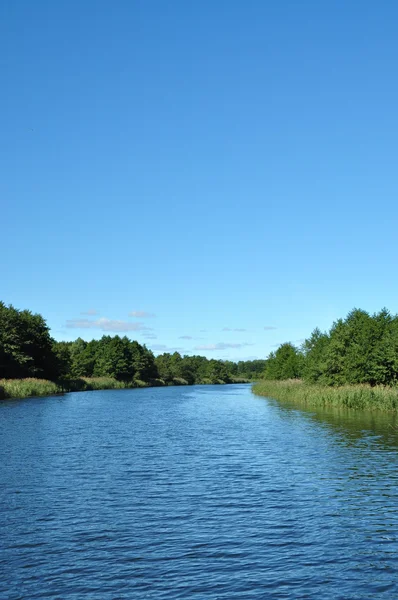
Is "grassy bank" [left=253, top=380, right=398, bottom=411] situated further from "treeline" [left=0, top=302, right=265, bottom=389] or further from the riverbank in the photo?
"treeline" [left=0, top=302, right=265, bottom=389]

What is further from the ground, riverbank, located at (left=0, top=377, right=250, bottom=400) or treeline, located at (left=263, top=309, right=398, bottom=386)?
treeline, located at (left=263, top=309, right=398, bottom=386)

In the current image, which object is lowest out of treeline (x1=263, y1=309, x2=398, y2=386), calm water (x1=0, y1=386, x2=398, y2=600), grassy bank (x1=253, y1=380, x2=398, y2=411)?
calm water (x1=0, y1=386, x2=398, y2=600)

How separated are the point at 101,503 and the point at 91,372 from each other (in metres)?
158

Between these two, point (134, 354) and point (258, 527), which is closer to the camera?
point (258, 527)

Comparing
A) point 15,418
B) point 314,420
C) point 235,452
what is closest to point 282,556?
point 235,452

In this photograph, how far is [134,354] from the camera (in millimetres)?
177375

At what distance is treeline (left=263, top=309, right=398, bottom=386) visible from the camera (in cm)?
6450

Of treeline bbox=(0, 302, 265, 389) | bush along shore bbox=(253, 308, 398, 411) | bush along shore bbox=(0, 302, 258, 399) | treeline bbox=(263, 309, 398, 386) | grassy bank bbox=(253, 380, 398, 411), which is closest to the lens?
grassy bank bbox=(253, 380, 398, 411)

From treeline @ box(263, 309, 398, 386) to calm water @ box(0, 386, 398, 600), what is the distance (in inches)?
1145

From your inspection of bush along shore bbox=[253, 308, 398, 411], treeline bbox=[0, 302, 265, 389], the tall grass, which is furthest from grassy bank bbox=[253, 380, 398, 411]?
treeline bbox=[0, 302, 265, 389]

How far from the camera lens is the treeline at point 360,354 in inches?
2539

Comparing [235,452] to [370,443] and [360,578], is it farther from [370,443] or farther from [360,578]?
[360,578]

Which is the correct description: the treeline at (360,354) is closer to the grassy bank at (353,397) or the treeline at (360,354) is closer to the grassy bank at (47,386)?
the grassy bank at (353,397)

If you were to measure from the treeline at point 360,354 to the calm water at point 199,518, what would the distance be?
95.4 feet
